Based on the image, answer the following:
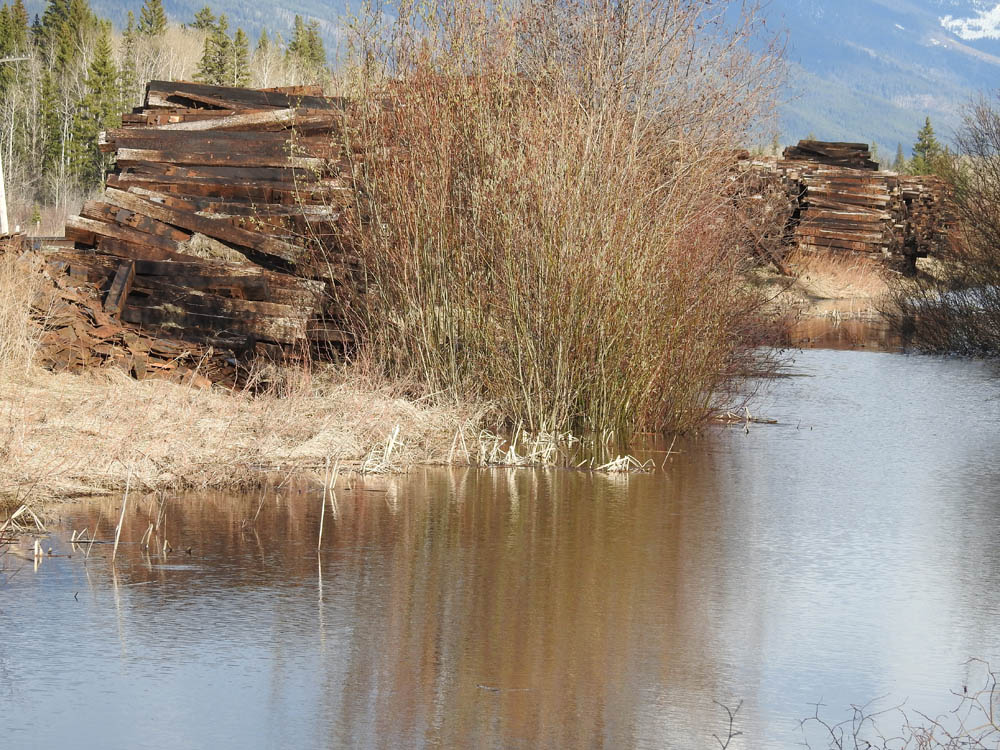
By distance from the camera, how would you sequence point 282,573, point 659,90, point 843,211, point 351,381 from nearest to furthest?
1. point 282,573
2. point 351,381
3. point 659,90
4. point 843,211

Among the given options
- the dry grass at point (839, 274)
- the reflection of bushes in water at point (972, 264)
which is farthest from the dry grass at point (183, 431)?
the dry grass at point (839, 274)

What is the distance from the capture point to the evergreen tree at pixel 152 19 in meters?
97.6

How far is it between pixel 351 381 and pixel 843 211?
29.1 m

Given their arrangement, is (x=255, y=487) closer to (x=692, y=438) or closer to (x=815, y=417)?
(x=692, y=438)

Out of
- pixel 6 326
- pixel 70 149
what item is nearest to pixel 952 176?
pixel 6 326

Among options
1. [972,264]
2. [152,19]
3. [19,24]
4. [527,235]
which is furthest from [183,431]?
[152,19]

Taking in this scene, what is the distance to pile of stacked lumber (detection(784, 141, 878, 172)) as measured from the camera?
4147 centimetres

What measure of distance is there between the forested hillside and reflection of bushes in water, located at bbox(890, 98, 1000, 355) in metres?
46.1

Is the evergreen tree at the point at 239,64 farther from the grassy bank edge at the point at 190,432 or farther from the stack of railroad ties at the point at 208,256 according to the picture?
the grassy bank edge at the point at 190,432

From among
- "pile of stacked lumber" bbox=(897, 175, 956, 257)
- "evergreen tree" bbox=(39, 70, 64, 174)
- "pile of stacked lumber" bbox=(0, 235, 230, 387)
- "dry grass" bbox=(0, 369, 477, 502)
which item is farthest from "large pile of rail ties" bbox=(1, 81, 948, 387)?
"evergreen tree" bbox=(39, 70, 64, 174)

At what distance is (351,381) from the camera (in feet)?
40.5

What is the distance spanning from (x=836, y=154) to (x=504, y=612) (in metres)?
37.5

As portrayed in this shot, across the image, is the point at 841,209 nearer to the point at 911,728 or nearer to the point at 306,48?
the point at 911,728

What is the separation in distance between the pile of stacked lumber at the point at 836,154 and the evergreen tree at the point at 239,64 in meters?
41.1
